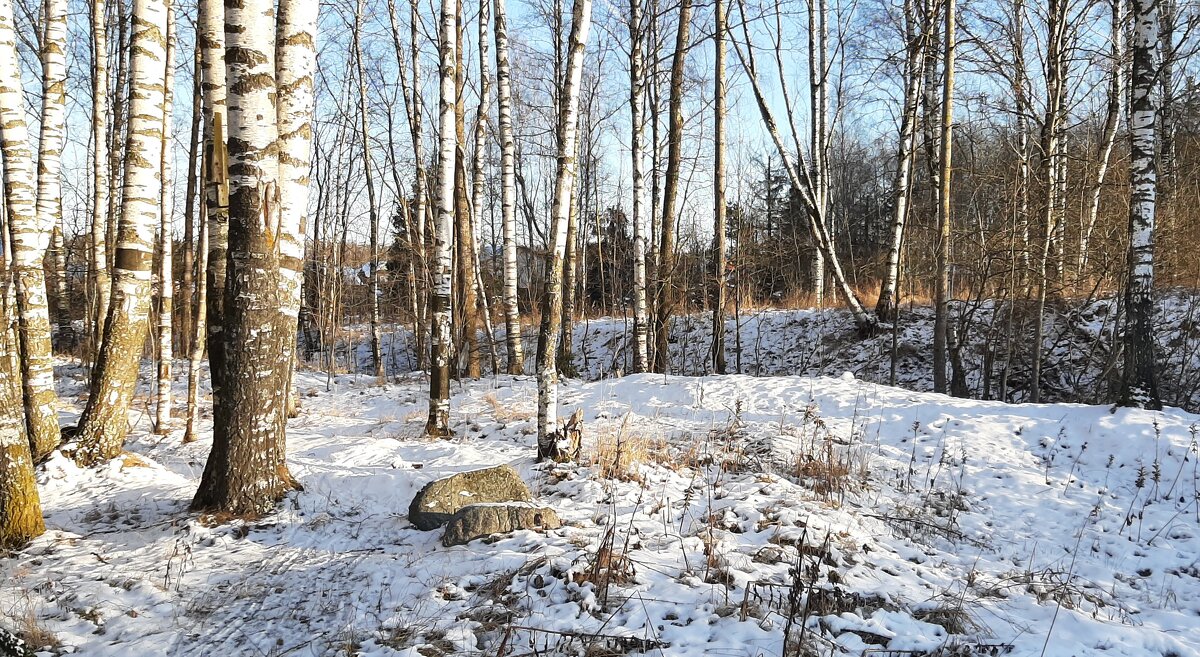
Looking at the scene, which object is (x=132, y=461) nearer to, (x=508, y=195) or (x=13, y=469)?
(x=13, y=469)

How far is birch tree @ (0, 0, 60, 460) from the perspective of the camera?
566 cm

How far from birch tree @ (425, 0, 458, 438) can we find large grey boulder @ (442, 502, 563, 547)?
352 cm

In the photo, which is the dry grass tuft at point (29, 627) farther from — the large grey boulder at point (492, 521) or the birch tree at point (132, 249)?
the birch tree at point (132, 249)

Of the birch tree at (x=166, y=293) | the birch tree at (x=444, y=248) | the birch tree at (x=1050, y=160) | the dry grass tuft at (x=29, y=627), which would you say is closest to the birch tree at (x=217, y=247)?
the dry grass tuft at (x=29, y=627)

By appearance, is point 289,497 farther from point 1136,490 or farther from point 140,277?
point 1136,490

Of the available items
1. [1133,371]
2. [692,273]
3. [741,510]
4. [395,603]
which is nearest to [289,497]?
[395,603]

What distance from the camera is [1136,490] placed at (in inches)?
221

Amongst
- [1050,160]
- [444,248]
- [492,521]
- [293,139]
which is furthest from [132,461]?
[1050,160]

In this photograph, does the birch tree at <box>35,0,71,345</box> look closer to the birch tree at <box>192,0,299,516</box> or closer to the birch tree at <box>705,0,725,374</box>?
the birch tree at <box>192,0,299,516</box>

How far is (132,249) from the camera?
616 centimetres

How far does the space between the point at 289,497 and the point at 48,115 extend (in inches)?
240

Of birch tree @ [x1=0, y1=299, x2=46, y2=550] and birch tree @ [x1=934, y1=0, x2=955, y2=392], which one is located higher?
birch tree @ [x1=934, y1=0, x2=955, y2=392]

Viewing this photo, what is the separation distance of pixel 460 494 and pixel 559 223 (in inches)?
108

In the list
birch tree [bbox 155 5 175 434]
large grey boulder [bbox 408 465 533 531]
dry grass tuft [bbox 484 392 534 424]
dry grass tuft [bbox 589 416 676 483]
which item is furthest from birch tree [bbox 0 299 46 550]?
dry grass tuft [bbox 484 392 534 424]
